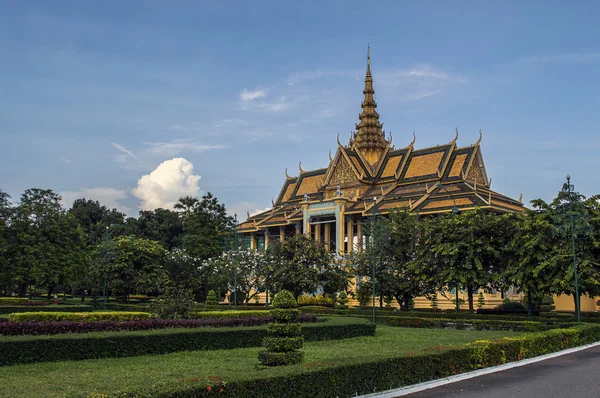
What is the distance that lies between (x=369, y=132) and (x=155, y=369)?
5170cm

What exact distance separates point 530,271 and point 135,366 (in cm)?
1993

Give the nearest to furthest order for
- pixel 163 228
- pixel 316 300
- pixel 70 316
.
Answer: pixel 70 316 → pixel 316 300 → pixel 163 228

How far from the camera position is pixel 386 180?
56844 millimetres

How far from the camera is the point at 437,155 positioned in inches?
2149

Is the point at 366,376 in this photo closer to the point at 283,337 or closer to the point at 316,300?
the point at 283,337

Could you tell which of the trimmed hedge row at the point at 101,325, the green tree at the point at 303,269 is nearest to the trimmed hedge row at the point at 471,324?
the green tree at the point at 303,269

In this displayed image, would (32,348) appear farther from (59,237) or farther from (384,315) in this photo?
(59,237)

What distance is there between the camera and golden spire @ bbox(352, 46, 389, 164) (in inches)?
2452

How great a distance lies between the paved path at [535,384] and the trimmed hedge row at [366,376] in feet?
1.87

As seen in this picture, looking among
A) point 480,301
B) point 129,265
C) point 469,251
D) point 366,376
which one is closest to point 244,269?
point 129,265

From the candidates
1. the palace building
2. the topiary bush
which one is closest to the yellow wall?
the palace building

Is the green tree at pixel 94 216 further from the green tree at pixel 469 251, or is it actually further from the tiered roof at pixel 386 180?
the green tree at pixel 469 251

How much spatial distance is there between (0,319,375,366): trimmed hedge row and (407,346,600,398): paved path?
25.8 ft

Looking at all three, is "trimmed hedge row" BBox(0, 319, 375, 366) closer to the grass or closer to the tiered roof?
the grass
